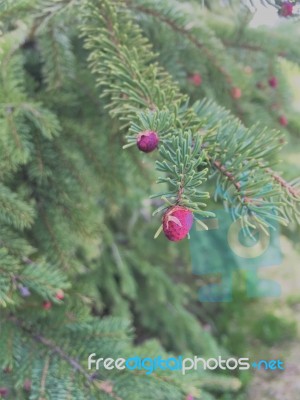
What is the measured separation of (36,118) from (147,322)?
1087 millimetres

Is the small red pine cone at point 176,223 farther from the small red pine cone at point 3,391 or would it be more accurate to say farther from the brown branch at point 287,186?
the small red pine cone at point 3,391

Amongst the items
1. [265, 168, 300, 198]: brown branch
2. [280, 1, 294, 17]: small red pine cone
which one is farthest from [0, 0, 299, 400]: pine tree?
[280, 1, 294, 17]: small red pine cone

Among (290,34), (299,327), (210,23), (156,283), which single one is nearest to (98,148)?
(210,23)

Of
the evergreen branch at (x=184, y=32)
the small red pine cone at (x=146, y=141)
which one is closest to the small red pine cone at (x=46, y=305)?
the small red pine cone at (x=146, y=141)

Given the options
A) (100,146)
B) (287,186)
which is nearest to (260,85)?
(100,146)

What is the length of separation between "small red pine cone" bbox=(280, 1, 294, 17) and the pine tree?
120 millimetres

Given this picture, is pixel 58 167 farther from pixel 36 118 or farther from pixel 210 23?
pixel 210 23

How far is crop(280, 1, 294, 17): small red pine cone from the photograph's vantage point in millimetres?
489

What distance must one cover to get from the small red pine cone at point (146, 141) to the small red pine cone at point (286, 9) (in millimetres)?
200

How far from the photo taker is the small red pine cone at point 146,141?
429mm

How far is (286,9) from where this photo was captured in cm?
49

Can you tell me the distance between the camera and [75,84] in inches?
29.6

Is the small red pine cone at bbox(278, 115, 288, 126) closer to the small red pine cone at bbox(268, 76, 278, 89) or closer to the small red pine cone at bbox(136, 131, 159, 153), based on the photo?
the small red pine cone at bbox(268, 76, 278, 89)

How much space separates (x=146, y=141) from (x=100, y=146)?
1.01 ft
